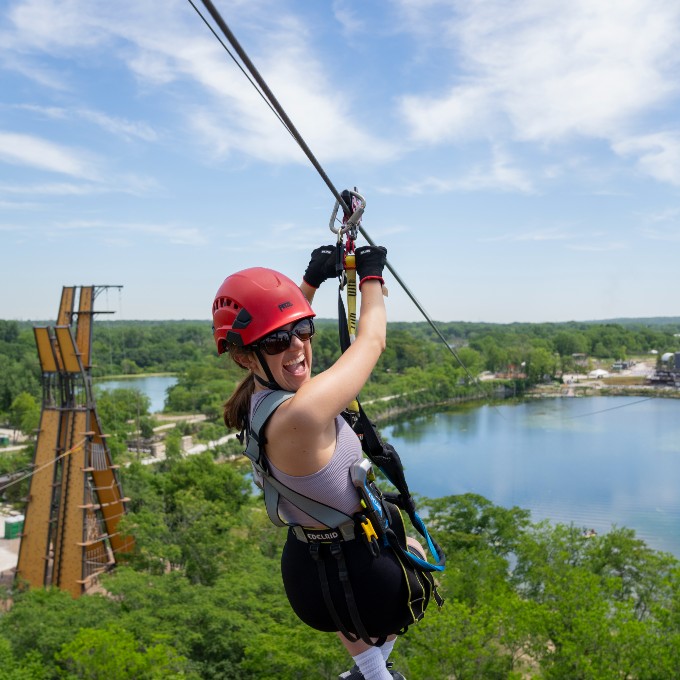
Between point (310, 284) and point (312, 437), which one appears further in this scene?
point (310, 284)

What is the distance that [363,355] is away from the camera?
163cm

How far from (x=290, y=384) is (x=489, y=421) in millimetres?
41168

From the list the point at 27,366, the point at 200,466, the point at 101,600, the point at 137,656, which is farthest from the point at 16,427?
the point at 137,656

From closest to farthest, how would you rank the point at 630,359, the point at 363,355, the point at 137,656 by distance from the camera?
the point at 363,355
the point at 137,656
the point at 630,359

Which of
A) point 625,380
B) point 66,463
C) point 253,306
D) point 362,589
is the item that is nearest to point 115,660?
point 66,463

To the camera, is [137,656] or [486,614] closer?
[137,656]

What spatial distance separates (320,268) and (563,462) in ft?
93.1

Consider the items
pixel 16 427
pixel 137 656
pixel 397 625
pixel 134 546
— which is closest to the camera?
pixel 397 625

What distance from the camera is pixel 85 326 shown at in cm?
1396

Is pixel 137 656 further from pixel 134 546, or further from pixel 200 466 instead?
pixel 200 466

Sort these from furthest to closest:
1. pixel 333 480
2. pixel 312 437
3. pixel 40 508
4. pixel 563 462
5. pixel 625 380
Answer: pixel 625 380 < pixel 563 462 < pixel 40 508 < pixel 333 480 < pixel 312 437

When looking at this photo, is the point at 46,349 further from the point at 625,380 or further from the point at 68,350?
the point at 625,380

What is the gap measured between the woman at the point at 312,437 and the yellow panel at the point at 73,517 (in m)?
12.9

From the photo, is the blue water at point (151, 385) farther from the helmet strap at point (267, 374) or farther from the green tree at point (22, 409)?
the helmet strap at point (267, 374)
